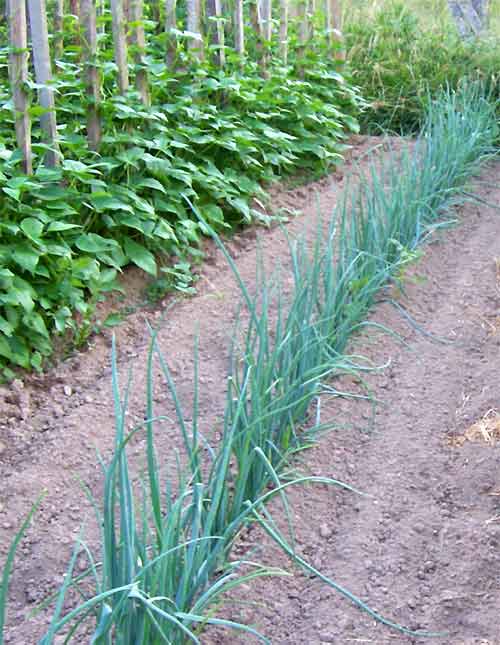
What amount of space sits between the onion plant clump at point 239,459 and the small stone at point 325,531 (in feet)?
0.30

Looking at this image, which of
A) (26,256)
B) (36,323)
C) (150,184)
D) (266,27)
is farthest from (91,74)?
(266,27)

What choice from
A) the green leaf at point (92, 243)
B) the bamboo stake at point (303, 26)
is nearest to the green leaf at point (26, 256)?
the green leaf at point (92, 243)

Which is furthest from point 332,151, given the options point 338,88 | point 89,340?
point 89,340

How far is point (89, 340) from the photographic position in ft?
11.0

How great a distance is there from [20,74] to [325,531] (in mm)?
1971

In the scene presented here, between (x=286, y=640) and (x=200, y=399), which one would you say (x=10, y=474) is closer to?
(x=200, y=399)

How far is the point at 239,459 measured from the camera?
2094 millimetres

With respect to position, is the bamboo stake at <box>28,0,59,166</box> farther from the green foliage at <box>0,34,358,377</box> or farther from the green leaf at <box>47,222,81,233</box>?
the green leaf at <box>47,222,81,233</box>

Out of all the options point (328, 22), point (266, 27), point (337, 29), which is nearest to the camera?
point (266, 27)

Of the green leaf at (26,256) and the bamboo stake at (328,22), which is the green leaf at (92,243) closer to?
the green leaf at (26,256)

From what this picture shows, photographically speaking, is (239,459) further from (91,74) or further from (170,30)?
(170,30)

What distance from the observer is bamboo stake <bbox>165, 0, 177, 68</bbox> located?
418 centimetres

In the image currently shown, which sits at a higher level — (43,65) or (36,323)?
(43,65)

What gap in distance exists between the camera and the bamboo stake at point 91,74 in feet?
11.9
